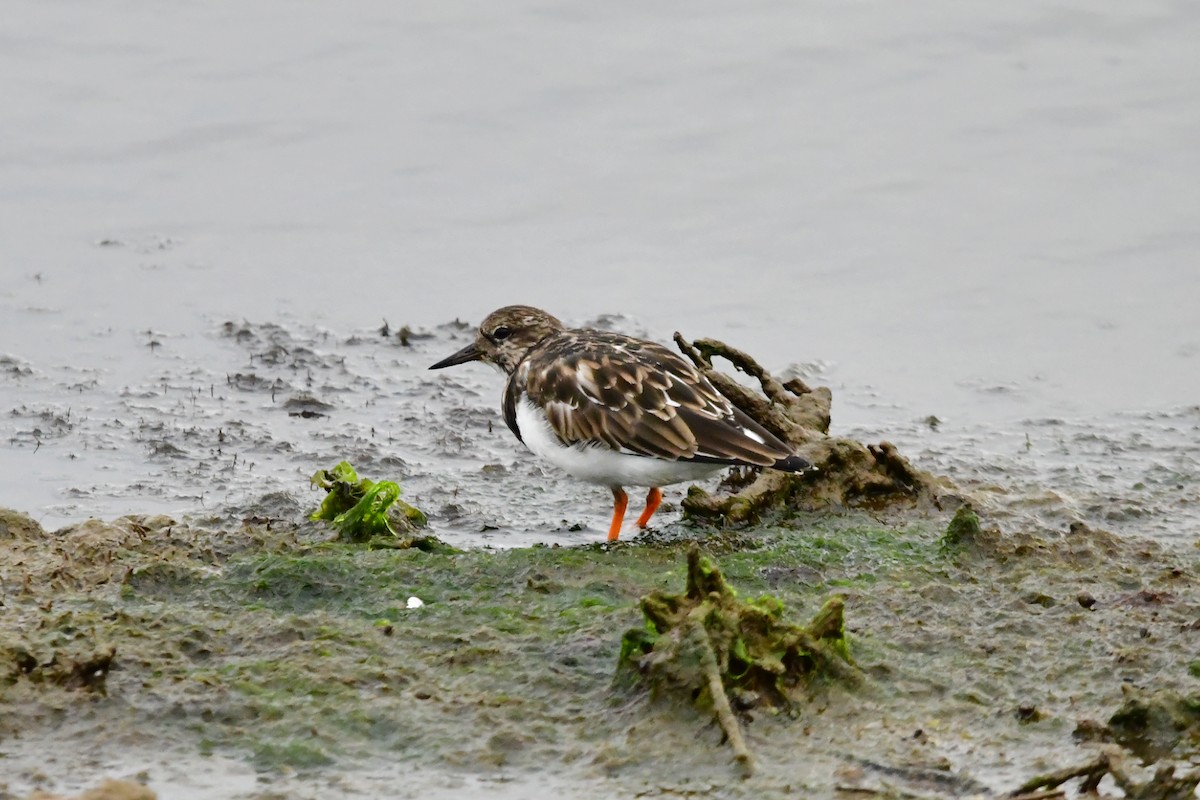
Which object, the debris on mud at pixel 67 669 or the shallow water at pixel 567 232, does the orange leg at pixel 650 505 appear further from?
the debris on mud at pixel 67 669

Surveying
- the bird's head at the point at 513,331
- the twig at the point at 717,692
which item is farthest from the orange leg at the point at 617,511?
the twig at the point at 717,692

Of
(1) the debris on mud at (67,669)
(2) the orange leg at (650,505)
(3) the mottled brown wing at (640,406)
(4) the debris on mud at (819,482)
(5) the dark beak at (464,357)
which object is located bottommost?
(2) the orange leg at (650,505)

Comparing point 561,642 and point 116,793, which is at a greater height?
point 116,793

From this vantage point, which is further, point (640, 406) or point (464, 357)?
point (464, 357)

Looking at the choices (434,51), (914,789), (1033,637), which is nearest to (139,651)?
(914,789)

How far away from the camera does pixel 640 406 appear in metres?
5.57

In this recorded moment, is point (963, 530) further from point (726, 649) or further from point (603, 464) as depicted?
point (726, 649)

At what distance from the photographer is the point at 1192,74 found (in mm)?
9898

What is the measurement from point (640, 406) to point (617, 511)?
1.57 ft

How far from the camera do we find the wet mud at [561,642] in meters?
3.59

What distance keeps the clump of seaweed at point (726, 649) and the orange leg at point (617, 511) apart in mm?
1771

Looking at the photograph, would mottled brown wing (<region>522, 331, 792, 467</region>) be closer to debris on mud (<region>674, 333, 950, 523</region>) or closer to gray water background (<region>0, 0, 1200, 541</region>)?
debris on mud (<region>674, 333, 950, 523</region>)

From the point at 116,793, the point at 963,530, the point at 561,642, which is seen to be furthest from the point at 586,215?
the point at 116,793

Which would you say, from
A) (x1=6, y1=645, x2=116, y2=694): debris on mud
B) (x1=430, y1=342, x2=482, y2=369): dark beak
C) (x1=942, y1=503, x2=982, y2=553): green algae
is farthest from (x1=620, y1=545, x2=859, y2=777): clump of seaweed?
(x1=430, y1=342, x2=482, y2=369): dark beak
